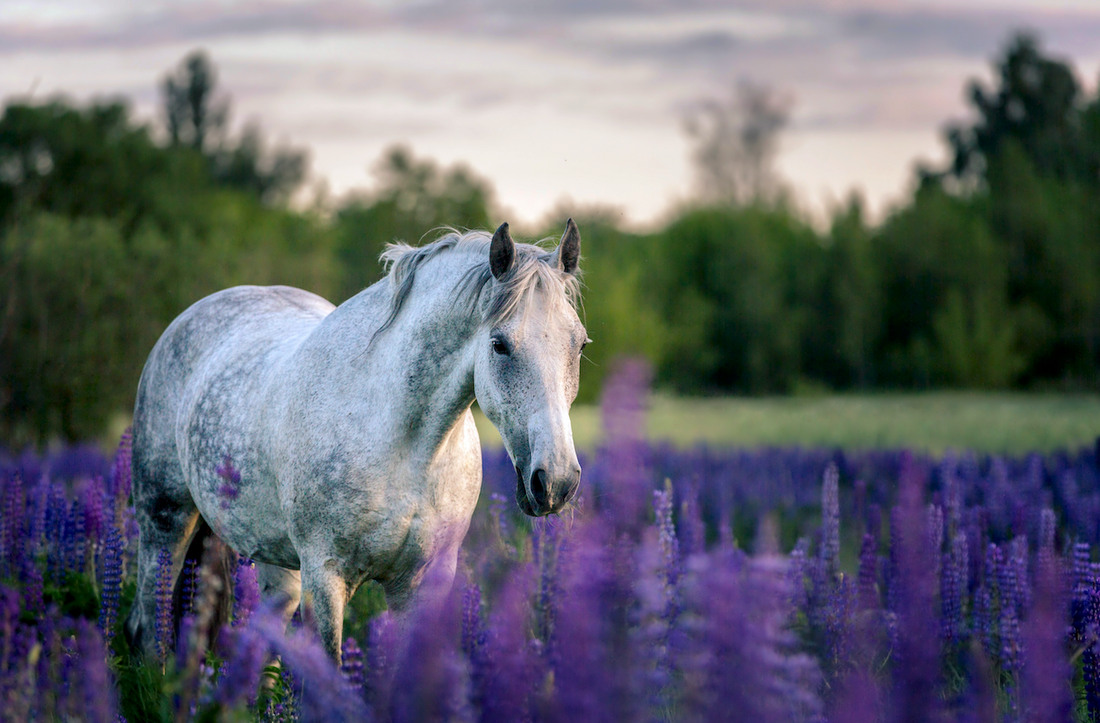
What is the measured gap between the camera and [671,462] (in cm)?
834

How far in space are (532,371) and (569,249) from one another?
511 mm

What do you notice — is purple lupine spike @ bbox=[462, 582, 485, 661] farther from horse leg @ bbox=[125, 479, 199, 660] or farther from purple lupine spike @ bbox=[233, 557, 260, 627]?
horse leg @ bbox=[125, 479, 199, 660]

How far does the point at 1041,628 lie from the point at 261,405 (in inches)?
101

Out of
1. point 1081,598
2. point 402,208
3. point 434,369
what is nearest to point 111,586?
point 434,369

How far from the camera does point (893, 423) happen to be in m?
12.2

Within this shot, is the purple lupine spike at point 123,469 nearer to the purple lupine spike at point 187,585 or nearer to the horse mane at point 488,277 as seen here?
the purple lupine spike at point 187,585

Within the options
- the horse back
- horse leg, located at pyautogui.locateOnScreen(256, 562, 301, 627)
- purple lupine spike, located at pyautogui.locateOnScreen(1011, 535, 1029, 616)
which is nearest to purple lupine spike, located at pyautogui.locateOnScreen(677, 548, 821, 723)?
the horse back

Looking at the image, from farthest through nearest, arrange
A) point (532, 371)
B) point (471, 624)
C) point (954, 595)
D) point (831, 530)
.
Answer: point (831, 530) < point (954, 595) < point (471, 624) < point (532, 371)

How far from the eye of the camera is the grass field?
9727 millimetres

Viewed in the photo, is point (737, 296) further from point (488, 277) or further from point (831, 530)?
point (488, 277)

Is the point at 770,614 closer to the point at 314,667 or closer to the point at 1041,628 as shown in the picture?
the point at 1041,628

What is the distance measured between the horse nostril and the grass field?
5.83 metres

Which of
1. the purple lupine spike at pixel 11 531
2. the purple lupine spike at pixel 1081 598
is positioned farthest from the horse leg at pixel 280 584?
the purple lupine spike at pixel 1081 598


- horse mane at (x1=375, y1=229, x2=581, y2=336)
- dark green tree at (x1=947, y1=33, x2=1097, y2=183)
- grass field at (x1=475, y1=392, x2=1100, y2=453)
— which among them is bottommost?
grass field at (x1=475, y1=392, x2=1100, y2=453)
